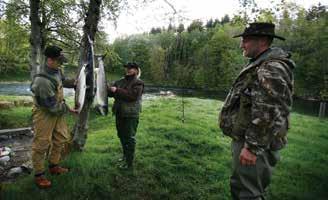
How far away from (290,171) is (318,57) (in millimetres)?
45210

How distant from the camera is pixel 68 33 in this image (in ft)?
49.6

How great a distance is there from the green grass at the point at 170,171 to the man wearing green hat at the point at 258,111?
235cm

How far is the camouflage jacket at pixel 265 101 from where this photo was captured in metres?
3.36

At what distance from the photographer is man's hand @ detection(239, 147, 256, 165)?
3412mm

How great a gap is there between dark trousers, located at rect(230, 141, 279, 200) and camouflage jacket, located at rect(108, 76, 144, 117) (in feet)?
9.41

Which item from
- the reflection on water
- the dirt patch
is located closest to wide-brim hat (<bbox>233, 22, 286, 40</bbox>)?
the dirt patch

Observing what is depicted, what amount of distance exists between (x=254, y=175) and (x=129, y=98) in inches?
124

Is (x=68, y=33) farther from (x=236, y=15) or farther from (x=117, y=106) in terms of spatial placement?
(x=117, y=106)

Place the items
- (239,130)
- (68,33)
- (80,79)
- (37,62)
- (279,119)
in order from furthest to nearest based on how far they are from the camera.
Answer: (68,33) → (37,62) → (80,79) → (239,130) → (279,119)

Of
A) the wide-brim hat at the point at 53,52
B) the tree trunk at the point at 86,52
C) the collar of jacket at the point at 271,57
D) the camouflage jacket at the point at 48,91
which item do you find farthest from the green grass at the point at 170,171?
the collar of jacket at the point at 271,57

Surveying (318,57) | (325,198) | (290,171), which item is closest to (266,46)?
(325,198)

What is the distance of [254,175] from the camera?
359cm

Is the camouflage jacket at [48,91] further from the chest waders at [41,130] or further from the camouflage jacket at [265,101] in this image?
the camouflage jacket at [265,101]

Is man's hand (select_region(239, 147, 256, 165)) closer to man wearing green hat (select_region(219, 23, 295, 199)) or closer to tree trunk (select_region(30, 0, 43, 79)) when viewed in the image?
man wearing green hat (select_region(219, 23, 295, 199))
